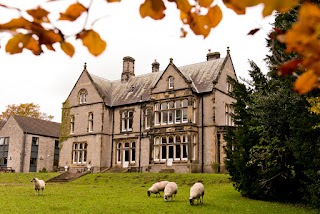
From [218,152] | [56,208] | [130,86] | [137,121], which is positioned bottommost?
[56,208]

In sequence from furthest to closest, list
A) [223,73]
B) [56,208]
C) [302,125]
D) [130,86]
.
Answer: [130,86], [223,73], [56,208], [302,125]

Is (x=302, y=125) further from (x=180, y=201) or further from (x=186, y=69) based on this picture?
(x=186, y=69)

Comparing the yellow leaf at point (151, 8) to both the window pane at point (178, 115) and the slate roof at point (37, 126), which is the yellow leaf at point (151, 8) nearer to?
the window pane at point (178, 115)

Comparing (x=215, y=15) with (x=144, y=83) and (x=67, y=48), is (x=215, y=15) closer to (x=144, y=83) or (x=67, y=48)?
(x=67, y=48)

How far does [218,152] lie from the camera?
3269 centimetres

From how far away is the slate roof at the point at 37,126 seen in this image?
4981 centimetres

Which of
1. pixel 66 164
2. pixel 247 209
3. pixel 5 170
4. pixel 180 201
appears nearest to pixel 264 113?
pixel 247 209

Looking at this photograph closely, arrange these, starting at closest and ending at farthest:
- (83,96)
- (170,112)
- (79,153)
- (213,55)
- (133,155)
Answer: (170,112) < (133,155) < (213,55) < (79,153) < (83,96)

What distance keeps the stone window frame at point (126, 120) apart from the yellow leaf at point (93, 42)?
35853mm

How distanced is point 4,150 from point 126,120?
21.4 metres

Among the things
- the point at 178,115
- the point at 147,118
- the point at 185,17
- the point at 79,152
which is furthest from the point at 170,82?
the point at 185,17

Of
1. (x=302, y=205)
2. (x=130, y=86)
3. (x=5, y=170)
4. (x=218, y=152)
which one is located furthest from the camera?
(x=5, y=170)

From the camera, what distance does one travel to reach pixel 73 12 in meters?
1.81

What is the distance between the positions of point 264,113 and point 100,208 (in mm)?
7609
